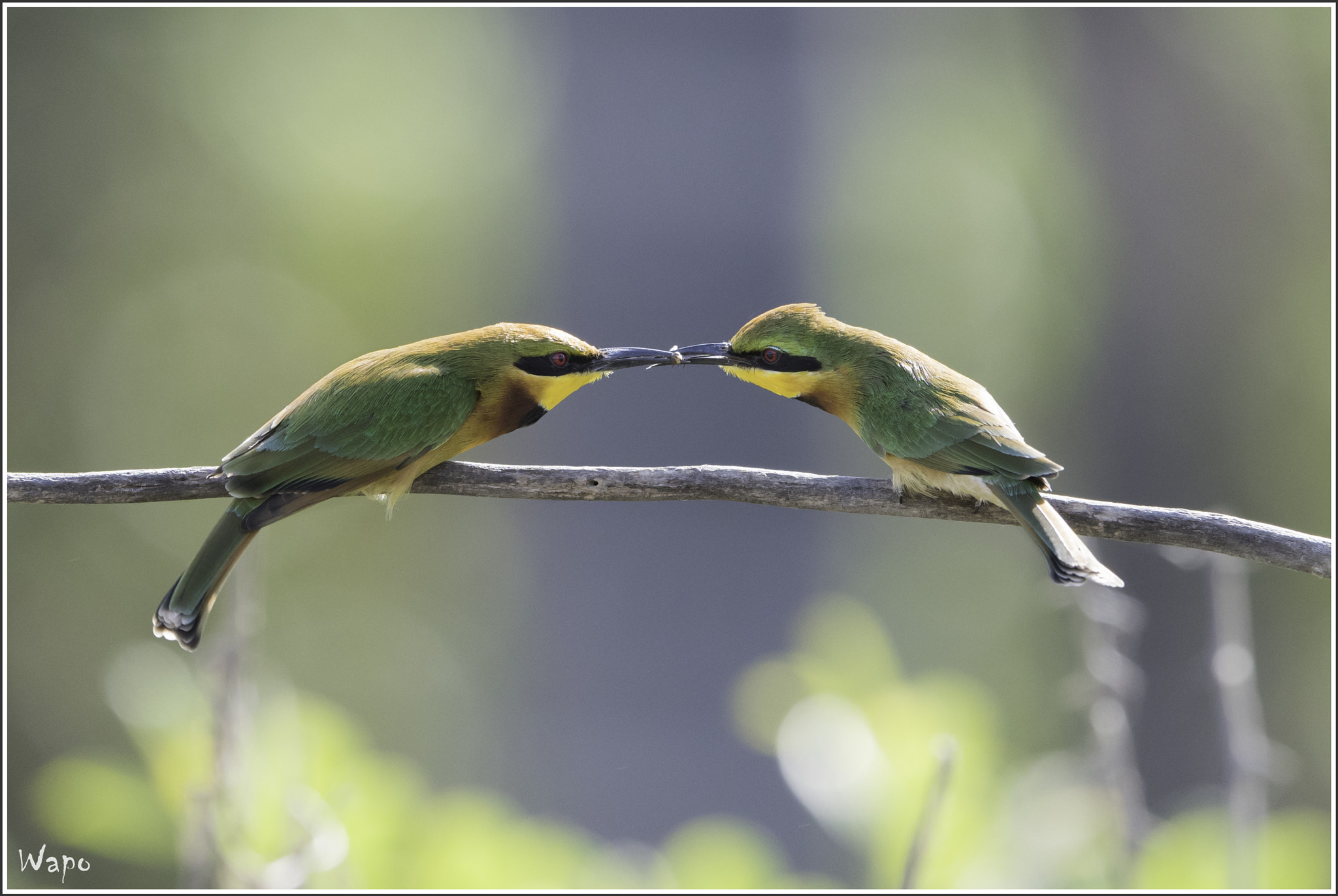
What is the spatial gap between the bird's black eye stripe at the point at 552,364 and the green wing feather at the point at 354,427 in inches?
2.7

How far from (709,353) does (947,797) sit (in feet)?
2.93

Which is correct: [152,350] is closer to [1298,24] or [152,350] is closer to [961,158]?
[961,158]

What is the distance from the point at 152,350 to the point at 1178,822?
302cm

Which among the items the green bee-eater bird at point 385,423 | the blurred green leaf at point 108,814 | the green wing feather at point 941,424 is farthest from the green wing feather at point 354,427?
the blurred green leaf at point 108,814

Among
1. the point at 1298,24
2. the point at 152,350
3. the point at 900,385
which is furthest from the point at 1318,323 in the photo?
the point at 152,350

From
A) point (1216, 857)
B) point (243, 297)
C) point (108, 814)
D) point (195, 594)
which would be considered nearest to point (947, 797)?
point (1216, 857)

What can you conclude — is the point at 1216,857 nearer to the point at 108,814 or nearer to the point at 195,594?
the point at 195,594

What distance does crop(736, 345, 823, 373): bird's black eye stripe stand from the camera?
3.76 feet

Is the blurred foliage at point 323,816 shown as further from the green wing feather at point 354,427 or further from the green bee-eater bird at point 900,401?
the green bee-eater bird at point 900,401

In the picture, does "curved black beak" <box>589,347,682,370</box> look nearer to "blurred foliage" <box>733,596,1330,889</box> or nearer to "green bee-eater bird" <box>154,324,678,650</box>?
"green bee-eater bird" <box>154,324,678,650</box>

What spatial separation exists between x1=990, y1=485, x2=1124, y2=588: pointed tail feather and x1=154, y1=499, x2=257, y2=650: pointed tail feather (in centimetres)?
77

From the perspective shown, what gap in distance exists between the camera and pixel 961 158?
3564 millimetres

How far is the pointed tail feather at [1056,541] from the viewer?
2.93ft

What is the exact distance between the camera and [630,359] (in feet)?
3.53
